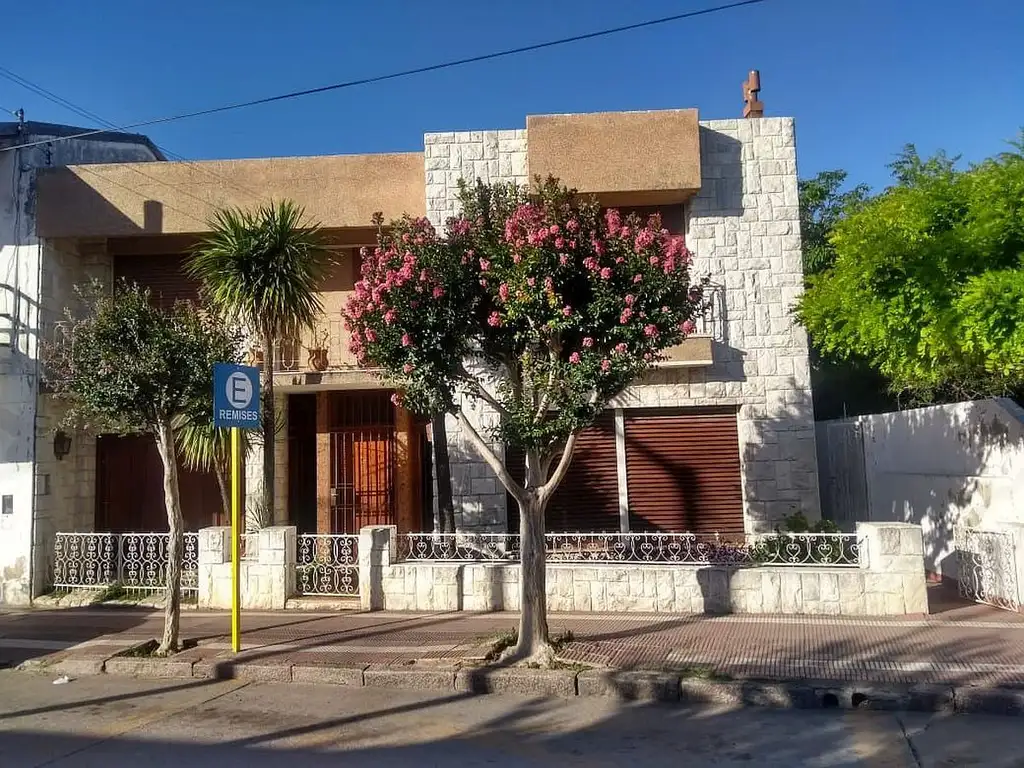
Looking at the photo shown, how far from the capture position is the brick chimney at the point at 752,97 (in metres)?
13.4

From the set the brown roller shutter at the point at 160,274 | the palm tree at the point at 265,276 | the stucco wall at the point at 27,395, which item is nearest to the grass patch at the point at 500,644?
the palm tree at the point at 265,276

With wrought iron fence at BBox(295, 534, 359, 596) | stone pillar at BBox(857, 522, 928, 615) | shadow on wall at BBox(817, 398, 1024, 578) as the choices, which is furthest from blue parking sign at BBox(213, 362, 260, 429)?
shadow on wall at BBox(817, 398, 1024, 578)

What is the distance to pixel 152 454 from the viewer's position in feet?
45.0

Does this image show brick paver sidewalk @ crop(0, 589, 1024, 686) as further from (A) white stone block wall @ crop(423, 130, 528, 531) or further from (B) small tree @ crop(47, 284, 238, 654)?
(A) white stone block wall @ crop(423, 130, 528, 531)

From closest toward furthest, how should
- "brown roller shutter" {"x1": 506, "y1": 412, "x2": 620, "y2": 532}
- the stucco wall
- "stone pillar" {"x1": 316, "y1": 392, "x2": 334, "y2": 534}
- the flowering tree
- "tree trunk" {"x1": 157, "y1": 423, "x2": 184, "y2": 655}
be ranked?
1. the flowering tree
2. "tree trunk" {"x1": 157, "y1": 423, "x2": 184, "y2": 655}
3. the stucco wall
4. "brown roller shutter" {"x1": 506, "y1": 412, "x2": 620, "y2": 532}
5. "stone pillar" {"x1": 316, "y1": 392, "x2": 334, "y2": 534}

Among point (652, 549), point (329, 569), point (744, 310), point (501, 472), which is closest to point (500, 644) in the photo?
point (501, 472)

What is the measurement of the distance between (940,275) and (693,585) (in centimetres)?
433

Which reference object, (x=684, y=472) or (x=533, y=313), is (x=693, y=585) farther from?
(x=533, y=313)

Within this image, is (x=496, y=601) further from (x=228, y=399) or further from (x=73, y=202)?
(x=73, y=202)

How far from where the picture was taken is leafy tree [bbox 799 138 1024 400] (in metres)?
7.62

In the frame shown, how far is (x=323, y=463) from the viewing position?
13.2 m

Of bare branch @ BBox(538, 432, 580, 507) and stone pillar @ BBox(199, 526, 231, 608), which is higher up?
bare branch @ BBox(538, 432, 580, 507)

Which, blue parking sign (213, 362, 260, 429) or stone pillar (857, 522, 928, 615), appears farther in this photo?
stone pillar (857, 522, 928, 615)

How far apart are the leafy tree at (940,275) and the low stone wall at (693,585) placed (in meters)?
2.12
